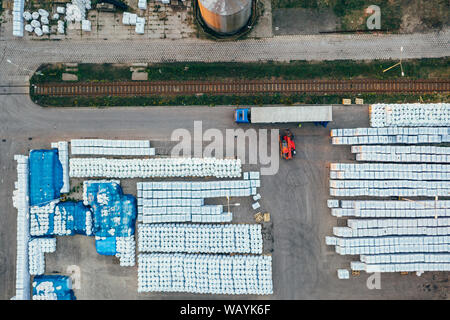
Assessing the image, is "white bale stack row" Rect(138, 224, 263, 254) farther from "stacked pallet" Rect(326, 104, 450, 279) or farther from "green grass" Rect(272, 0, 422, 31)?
"green grass" Rect(272, 0, 422, 31)

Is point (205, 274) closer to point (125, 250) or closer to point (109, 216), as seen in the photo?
point (125, 250)

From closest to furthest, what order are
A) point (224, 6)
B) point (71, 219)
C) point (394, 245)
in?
1. point (224, 6)
2. point (394, 245)
3. point (71, 219)

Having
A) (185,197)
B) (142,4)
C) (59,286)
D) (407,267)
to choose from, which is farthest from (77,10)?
(407,267)

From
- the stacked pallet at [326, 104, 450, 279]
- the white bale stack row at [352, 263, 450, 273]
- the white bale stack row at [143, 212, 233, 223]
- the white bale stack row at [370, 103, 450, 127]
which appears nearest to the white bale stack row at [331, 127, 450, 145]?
the stacked pallet at [326, 104, 450, 279]

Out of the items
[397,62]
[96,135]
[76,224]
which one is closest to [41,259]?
[76,224]

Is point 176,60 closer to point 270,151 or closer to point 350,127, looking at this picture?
point 270,151

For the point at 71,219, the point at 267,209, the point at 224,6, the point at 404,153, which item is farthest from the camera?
the point at 267,209
